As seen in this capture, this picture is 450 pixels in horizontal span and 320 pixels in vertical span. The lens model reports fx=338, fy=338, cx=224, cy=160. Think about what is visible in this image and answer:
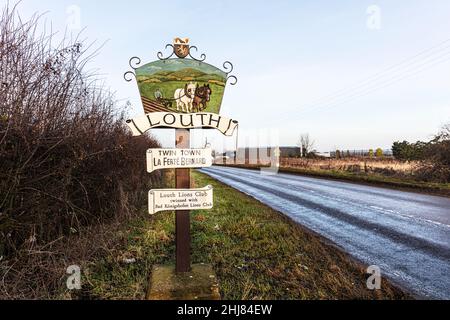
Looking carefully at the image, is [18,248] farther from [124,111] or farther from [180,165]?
[124,111]

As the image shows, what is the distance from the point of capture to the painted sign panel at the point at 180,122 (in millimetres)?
4070

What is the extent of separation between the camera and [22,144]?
A: 4.00 m

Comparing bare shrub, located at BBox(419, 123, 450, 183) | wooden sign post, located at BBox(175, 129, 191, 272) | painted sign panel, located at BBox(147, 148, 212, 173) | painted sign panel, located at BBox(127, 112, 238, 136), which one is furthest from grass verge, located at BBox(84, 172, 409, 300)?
bare shrub, located at BBox(419, 123, 450, 183)

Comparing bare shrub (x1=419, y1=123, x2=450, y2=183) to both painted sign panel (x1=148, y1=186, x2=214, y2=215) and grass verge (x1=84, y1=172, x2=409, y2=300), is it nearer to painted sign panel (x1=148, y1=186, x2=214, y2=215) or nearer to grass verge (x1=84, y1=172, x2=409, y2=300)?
grass verge (x1=84, y1=172, x2=409, y2=300)

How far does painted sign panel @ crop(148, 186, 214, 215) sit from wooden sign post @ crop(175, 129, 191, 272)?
0.33ft

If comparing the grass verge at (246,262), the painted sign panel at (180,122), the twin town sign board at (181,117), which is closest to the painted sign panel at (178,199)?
the twin town sign board at (181,117)

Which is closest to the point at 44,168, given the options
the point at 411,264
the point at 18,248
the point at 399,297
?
the point at 18,248

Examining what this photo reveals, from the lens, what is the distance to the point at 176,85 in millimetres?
4219

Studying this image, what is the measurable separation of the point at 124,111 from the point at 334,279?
22.4ft

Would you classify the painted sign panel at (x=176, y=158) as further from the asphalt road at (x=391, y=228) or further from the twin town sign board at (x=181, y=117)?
the asphalt road at (x=391, y=228)

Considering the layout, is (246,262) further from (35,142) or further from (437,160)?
(437,160)

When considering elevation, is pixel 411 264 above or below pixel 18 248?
below

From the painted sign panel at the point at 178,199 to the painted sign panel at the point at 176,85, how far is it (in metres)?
1.01

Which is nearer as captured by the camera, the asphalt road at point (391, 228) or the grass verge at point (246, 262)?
the grass verge at point (246, 262)
